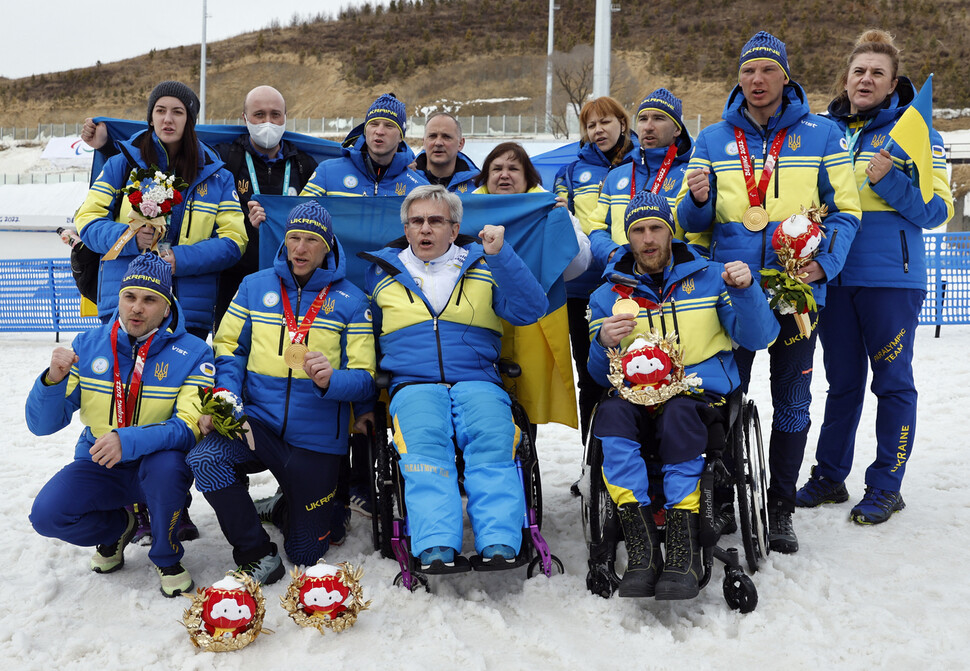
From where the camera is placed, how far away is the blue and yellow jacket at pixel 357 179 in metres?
4.55

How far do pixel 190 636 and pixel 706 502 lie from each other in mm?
1938

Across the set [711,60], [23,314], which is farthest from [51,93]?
[23,314]

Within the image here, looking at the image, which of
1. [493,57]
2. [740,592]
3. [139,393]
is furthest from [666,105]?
[493,57]

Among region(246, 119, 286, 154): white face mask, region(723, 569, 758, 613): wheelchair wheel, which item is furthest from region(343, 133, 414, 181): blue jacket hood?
region(723, 569, 758, 613): wheelchair wheel

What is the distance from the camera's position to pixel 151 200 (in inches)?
158

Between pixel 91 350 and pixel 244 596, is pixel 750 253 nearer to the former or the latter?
pixel 244 596

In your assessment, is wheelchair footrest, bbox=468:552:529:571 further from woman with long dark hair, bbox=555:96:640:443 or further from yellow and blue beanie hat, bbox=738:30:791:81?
yellow and blue beanie hat, bbox=738:30:791:81

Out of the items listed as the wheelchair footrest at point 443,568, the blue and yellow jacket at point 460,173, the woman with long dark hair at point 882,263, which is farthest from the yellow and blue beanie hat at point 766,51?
the wheelchair footrest at point 443,568

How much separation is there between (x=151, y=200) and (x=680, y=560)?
2898mm

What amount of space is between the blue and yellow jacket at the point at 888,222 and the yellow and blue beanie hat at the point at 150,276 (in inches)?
124

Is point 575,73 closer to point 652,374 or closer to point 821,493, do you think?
point 821,493

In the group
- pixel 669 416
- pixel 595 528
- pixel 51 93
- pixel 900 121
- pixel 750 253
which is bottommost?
pixel 595 528

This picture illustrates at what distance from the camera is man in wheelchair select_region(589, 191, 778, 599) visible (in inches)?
127

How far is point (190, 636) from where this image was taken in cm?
293
